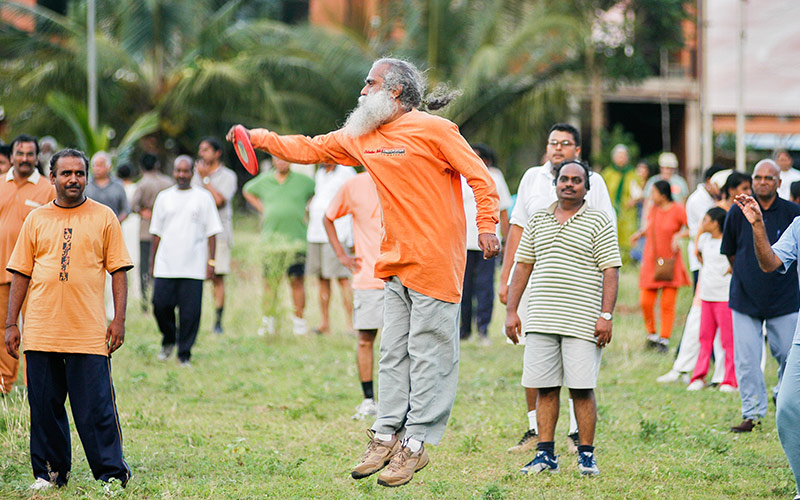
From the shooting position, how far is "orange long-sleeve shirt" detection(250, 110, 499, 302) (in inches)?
227

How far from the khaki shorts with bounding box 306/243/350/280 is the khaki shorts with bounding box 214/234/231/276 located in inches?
40.2

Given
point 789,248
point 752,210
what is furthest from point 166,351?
point 789,248

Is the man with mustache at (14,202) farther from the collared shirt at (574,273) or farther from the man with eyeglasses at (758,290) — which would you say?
the man with eyeglasses at (758,290)

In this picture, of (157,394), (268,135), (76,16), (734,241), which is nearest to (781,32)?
(76,16)

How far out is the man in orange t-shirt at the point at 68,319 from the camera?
636 cm

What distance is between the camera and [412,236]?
5820mm

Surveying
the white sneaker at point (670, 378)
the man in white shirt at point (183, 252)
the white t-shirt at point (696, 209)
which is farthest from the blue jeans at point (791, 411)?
the man in white shirt at point (183, 252)

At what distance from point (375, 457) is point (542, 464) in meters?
1.60

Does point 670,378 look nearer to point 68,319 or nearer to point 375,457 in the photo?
point 375,457

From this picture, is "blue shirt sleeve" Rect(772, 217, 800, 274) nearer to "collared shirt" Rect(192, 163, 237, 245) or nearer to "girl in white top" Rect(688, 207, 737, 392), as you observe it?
"girl in white top" Rect(688, 207, 737, 392)

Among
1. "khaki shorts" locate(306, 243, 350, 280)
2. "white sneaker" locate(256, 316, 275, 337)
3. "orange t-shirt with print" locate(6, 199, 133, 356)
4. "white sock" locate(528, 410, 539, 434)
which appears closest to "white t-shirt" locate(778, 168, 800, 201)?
"khaki shorts" locate(306, 243, 350, 280)

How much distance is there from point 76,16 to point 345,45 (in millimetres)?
6082

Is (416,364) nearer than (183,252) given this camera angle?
Yes

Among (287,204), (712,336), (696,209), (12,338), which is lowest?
(712,336)
